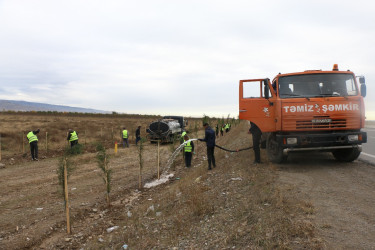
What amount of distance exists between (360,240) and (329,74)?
5174mm

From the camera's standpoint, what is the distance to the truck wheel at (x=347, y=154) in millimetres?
7600

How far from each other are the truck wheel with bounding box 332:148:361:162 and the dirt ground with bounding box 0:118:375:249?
0.27 metres

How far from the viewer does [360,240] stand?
3.45 metres

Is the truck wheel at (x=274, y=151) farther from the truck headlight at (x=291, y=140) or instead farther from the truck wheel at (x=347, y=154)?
the truck wheel at (x=347, y=154)

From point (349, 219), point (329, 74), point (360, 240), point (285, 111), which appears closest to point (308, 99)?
point (285, 111)

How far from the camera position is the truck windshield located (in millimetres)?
7222

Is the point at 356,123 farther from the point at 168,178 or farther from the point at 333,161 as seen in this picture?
the point at 168,178

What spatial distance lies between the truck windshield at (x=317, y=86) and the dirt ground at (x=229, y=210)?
6.80 ft

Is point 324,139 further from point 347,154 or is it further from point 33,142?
point 33,142

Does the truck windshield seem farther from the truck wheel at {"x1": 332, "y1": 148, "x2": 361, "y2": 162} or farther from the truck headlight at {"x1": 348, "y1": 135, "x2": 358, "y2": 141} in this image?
the truck wheel at {"x1": 332, "y1": 148, "x2": 361, "y2": 162}

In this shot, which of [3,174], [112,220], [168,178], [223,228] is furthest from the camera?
[3,174]

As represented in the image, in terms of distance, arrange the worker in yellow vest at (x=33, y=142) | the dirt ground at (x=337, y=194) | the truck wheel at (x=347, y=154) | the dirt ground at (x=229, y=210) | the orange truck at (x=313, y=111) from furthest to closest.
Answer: the worker in yellow vest at (x=33, y=142)
the truck wheel at (x=347, y=154)
the orange truck at (x=313, y=111)
the dirt ground at (x=229, y=210)
the dirt ground at (x=337, y=194)

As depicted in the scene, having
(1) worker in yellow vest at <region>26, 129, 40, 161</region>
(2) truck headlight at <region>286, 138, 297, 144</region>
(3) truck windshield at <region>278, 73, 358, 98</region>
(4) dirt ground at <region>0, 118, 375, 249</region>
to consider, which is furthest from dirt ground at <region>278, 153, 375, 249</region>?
(1) worker in yellow vest at <region>26, 129, 40, 161</region>

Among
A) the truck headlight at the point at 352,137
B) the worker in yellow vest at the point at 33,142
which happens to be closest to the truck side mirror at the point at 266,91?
the truck headlight at the point at 352,137
